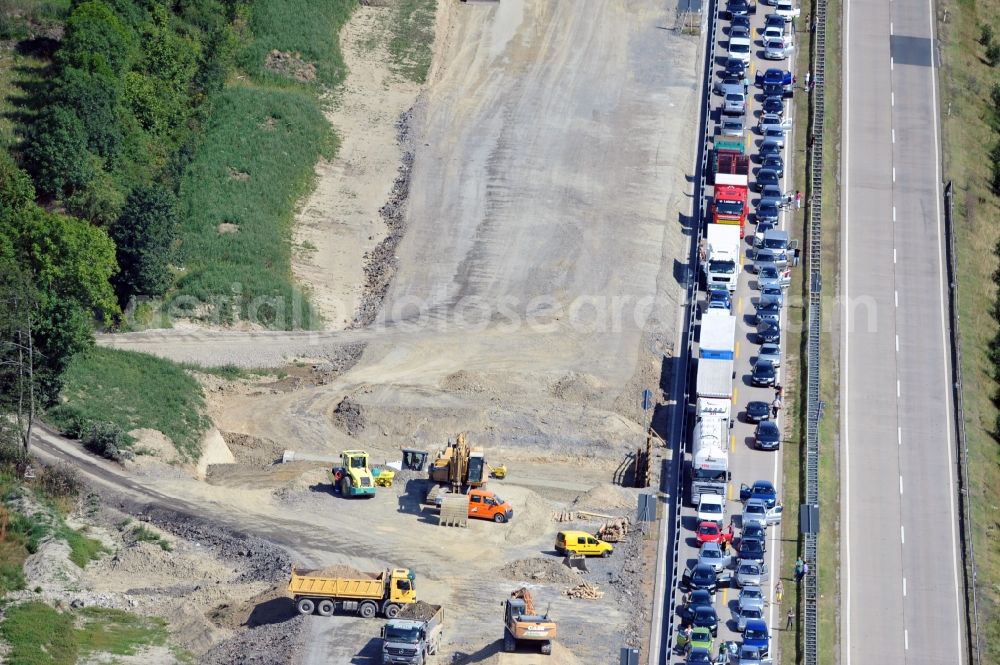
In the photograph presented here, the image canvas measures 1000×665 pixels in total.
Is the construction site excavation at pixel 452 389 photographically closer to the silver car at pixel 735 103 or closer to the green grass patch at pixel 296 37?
the green grass patch at pixel 296 37

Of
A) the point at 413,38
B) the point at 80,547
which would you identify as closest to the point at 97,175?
the point at 413,38

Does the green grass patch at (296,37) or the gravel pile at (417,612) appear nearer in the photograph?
the gravel pile at (417,612)

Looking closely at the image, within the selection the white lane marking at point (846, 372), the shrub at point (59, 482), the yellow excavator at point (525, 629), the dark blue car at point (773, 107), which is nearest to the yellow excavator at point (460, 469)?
the yellow excavator at point (525, 629)

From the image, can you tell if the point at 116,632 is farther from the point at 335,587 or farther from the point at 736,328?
the point at 736,328

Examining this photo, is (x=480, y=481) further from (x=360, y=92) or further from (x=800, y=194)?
(x=360, y=92)

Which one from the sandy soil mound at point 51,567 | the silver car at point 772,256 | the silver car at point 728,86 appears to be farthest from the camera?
the silver car at point 728,86

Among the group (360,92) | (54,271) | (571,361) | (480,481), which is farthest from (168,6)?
(480,481)
